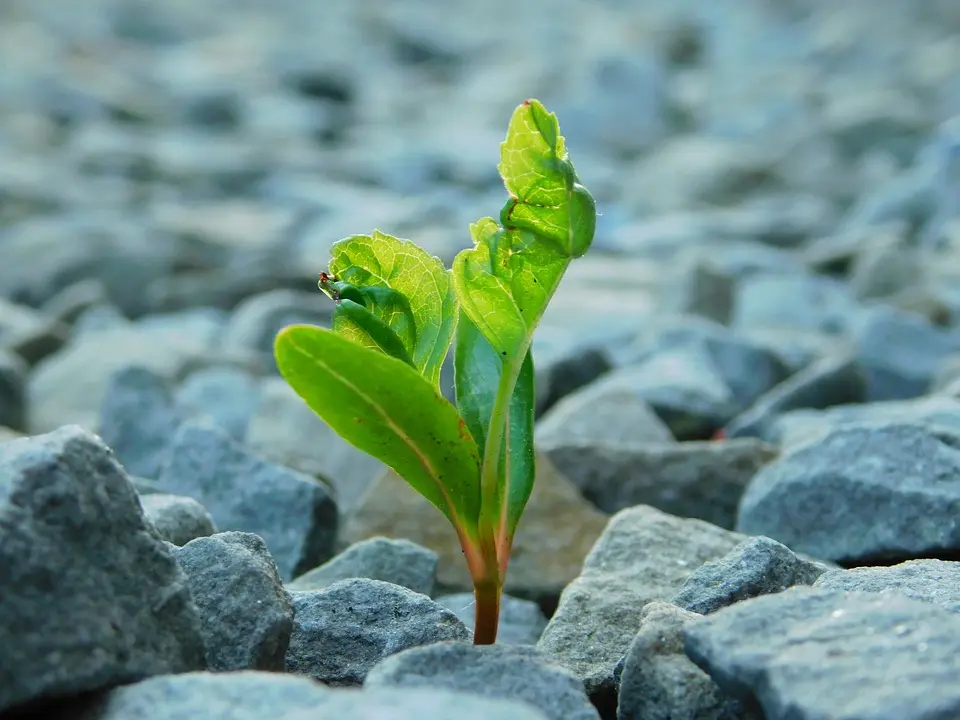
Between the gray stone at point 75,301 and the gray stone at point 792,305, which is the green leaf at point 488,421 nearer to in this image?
the gray stone at point 792,305

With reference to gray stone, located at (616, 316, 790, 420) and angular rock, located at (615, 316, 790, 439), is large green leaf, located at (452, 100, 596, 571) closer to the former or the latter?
angular rock, located at (615, 316, 790, 439)

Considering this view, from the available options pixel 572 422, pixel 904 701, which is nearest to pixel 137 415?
pixel 572 422

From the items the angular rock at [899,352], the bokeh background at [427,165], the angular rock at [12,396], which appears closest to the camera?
the angular rock at [12,396]

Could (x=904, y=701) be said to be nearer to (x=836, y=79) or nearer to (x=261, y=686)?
(x=261, y=686)

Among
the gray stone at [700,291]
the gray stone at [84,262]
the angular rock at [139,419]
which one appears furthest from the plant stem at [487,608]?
the gray stone at [84,262]

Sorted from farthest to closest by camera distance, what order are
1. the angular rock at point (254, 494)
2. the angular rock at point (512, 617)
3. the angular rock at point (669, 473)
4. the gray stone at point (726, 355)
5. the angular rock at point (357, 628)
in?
the gray stone at point (726, 355) → the angular rock at point (669, 473) → the angular rock at point (254, 494) → the angular rock at point (512, 617) → the angular rock at point (357, 628)

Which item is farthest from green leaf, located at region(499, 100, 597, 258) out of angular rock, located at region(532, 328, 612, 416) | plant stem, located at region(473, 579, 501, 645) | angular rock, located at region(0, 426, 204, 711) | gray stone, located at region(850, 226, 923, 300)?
gray stone, located at region(850, 226, 923, 300)
